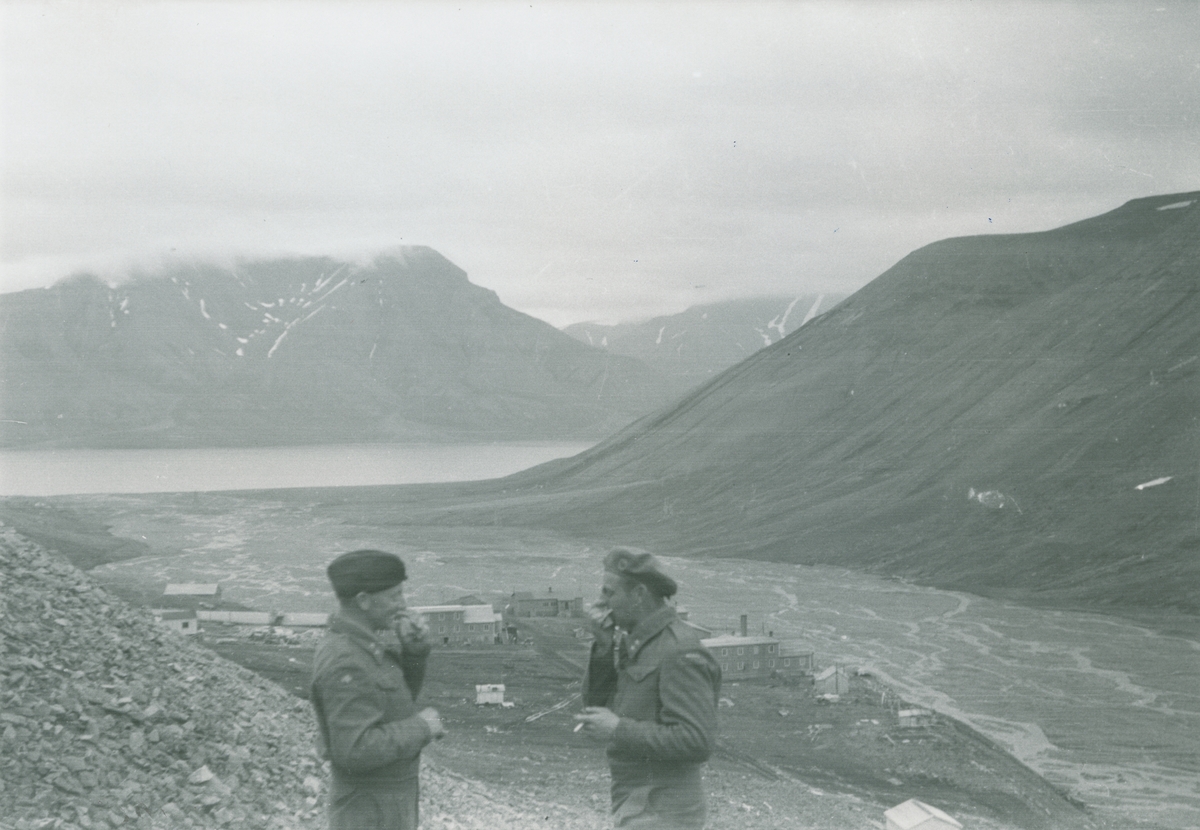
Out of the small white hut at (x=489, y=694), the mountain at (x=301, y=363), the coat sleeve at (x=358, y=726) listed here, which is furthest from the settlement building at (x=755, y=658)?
the mountain at (x=301, y=363)

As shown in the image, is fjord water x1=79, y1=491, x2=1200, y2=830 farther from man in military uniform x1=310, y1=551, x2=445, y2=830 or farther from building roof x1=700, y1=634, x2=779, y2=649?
man in military uniform x1=310, y1=551, x2=445, y2=830

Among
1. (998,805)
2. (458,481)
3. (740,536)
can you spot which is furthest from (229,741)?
(458,481)

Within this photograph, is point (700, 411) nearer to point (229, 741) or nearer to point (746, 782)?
point (746, 782)

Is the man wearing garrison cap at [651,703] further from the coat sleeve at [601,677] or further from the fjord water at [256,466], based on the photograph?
the fjord water at [256,466]

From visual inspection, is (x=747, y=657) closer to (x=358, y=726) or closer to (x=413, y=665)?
(x=413, y=665)

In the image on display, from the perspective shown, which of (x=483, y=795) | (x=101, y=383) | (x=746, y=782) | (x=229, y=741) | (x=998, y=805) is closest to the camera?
(x=229, y=741)

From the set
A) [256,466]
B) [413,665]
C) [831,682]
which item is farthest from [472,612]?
[256,466]

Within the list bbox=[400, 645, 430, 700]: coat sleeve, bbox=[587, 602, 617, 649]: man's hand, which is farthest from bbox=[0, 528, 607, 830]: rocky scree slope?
bbox=[587, 602, 617, 649]: man's hand
